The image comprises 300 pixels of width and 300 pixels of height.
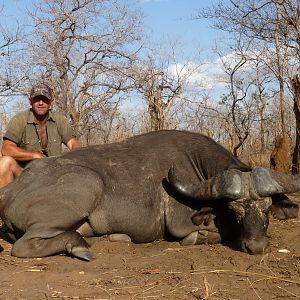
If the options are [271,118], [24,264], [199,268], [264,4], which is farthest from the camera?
[271,118]

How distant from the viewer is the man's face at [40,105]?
681 cm

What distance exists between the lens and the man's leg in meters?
6.31

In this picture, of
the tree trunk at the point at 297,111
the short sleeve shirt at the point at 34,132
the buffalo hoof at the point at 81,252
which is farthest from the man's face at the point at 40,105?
the tree trunk at the point at 297,111

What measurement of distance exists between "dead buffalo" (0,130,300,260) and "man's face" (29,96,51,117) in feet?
3.78

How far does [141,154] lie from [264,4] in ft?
27.7

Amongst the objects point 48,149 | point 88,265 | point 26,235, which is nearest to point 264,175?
point 88,265

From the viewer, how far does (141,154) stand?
6020mm

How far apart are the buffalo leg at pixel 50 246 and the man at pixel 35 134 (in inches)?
65.2

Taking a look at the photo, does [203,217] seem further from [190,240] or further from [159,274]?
[159,274]

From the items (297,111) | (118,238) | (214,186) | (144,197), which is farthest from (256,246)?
(297,111)

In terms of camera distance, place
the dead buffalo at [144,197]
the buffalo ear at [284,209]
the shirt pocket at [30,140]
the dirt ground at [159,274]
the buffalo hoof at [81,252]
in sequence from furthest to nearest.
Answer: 1. the shirt pocket at [30,140]
2. the buffalo ear at [284,209]
3. the dead buffalo at [144,197]
4. the buffalo hoof at [81,252]
5. the dirt ground at [159,274]

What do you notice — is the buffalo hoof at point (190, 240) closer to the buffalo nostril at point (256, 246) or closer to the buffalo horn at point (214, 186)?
the buffalo horn at point (214, 186)

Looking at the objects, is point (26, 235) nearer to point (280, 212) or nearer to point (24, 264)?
point (24, 264)

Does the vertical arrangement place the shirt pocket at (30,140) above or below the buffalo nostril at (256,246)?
above
